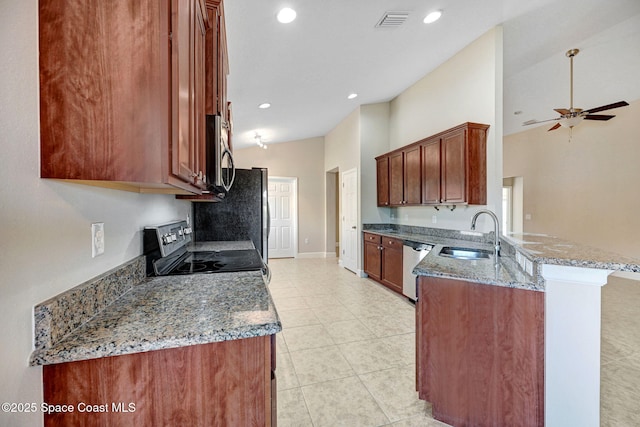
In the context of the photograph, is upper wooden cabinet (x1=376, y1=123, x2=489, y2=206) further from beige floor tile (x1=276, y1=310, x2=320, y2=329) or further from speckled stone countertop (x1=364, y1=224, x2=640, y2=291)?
beige floor tile (x1=276, y1=310, x2=320, y2=329)

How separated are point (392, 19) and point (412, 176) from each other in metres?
2.09

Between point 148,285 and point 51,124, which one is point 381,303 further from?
point 51,124

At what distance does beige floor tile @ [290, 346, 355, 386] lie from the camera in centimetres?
211

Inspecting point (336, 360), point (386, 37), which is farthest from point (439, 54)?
point (336, 360)

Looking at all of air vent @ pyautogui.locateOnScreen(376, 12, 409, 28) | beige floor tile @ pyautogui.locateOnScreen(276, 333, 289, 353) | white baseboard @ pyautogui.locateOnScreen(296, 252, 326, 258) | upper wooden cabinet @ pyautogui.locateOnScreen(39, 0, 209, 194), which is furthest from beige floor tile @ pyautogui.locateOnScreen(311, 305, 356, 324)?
white baseboard @ pyautogui.locateOnScreen(296, 252, 326, 258)

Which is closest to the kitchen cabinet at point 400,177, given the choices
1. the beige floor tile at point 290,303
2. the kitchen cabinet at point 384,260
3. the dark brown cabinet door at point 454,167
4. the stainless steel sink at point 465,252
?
the dark brown cabinet door at point 454,167

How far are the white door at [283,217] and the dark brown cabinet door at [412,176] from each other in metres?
3.35

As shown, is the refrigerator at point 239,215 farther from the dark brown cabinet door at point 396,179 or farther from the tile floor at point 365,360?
the dark brown cabinet door at point 396,179

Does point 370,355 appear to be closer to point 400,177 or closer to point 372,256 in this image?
point 372,256

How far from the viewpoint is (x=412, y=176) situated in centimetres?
412

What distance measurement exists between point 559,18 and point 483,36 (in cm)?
75

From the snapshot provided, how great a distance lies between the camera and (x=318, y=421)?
5.53 ft

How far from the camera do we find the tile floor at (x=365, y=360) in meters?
1.74

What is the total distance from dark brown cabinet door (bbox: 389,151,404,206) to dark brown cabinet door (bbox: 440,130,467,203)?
2.87 feet
